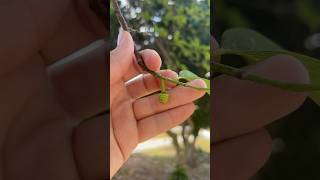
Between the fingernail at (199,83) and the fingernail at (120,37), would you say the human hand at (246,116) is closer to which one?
the fingernail at (199,83)

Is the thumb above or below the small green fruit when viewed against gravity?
above

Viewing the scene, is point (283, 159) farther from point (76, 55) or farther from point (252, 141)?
point (76, 55)

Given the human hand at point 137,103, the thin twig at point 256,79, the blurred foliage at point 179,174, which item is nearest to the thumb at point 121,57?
the human hand at point 137,103

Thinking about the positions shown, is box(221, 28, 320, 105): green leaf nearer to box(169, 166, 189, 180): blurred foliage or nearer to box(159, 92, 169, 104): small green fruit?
box(159, 92, 169, 104): small green fruit

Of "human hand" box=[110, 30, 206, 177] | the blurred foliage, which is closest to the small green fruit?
"human hand" box=[110, 30, 206, 177]

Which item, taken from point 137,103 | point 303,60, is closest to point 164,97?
point 137,103

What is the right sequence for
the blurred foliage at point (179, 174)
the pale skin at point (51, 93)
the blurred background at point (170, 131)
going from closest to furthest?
the pale skin at point (51, 93)
the blurred background at point (170, 131)
the blurred foliage at point (179, 174)

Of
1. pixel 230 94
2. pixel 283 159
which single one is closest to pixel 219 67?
pixel 230 94
